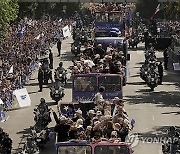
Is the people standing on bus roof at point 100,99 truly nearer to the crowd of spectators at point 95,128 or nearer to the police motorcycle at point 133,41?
the crowd of spectators at point 95,128

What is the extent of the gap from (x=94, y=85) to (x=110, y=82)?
2.15 feet

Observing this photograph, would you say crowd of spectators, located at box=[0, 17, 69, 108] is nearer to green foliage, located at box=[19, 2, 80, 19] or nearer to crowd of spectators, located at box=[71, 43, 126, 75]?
crowd of spectators, located at box=[71, 43, 126, 75]

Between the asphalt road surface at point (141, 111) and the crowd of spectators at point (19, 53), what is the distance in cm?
87

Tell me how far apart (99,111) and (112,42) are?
56.9 feet

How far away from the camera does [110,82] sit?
2480 cm

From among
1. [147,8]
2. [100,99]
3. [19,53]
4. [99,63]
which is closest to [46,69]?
[19,53]

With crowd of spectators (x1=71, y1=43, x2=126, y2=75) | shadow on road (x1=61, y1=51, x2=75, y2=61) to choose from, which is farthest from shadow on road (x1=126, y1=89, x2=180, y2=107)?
shadow on road (x1=61, y1=51, x2=75, y2=61)

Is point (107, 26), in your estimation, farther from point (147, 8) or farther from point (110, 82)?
point (147, 8)

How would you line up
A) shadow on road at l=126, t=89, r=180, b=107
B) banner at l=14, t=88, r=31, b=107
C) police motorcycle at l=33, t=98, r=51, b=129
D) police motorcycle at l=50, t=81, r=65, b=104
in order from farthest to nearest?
shadow on road at l=126, t=89, r=180, b=107
police motorcycle at l=50, t=81, r=65, b=104
banner at l=14, t=88, r=31, b=107
police motorcycle at l=33, t=98, r=51, b=129

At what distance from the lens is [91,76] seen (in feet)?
80.4

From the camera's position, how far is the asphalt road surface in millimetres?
24734

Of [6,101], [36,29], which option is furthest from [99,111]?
[36,29]

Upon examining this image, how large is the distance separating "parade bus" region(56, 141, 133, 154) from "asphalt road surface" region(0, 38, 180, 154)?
22.4 ft

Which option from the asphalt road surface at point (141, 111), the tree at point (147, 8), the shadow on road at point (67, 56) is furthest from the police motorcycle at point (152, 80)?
the tree at point (147, 8)
